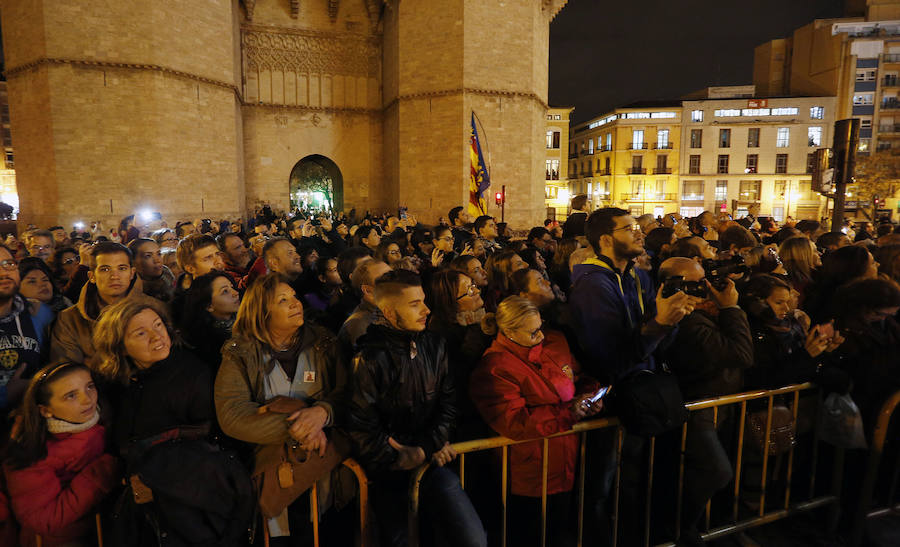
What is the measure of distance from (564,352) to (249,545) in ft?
6.07

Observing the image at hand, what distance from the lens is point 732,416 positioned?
2926 mm

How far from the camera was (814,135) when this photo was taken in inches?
1355

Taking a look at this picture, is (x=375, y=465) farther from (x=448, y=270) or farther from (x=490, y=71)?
(x=490, y=71)

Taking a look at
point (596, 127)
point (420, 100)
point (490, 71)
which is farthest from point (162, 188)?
point (596, 127)

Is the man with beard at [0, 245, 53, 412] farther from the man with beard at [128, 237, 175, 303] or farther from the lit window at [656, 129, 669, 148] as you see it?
the lit window at [656, 129, 669, 148]

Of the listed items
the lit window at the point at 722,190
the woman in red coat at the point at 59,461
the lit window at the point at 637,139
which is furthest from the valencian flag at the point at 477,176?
the lit window at the point at 722,190

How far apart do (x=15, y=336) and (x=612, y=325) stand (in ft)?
11.1

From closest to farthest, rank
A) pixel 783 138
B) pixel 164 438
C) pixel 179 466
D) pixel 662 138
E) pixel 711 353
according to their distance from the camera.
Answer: pixel 179 466, pixel 164 438, pixel 711 353, pixel 783 138, pixel 662 138

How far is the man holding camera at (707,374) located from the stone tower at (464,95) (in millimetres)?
16240

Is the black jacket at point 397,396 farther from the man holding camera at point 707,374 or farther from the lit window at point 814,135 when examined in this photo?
the lit window at point 814,135

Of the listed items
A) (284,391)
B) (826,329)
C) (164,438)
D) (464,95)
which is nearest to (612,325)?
(826,329)

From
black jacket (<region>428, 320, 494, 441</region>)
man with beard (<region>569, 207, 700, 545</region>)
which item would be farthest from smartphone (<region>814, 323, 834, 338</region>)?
black jacket (<region>428, 320, 494, 441</region>)

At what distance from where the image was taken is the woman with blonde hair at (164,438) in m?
2.02

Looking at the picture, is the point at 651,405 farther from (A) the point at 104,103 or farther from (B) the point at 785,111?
(B) the point at 785,111
